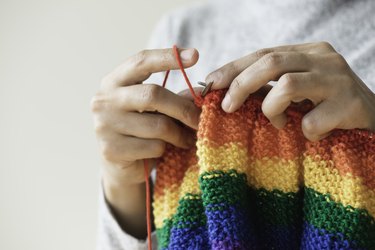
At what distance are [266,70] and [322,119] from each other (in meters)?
0.10

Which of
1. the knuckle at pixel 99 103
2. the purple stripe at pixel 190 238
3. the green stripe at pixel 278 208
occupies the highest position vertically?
the knuckle at pixel 99 103

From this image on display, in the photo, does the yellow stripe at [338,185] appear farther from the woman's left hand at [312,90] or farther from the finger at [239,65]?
the finger at [239,65]

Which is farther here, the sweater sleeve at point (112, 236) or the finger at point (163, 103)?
the sweater sleeve at point (112, 236)

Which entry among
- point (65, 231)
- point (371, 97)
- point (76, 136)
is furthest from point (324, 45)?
point (65, 231)

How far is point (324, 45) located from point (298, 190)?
21 cm

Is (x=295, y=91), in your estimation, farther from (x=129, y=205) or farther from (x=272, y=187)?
(x=129, y=205)

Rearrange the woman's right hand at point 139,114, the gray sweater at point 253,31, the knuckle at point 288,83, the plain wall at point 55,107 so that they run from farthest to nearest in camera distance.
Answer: the plain wall at point 55,107 → the gray sweater at point 253,31 → the woman's right hand at point 139,114 → the knuckle at point 288,83

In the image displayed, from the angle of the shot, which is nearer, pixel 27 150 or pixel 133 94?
pixel 133 94

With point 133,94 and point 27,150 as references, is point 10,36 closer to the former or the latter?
point 27,150

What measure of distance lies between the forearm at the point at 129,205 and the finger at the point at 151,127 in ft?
0.55

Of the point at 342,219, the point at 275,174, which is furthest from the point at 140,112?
the point at 342,219

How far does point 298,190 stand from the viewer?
2.21ft

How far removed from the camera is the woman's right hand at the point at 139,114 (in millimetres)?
690

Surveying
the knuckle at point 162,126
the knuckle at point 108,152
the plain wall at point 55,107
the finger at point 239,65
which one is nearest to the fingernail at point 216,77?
the finger at point 239,65
